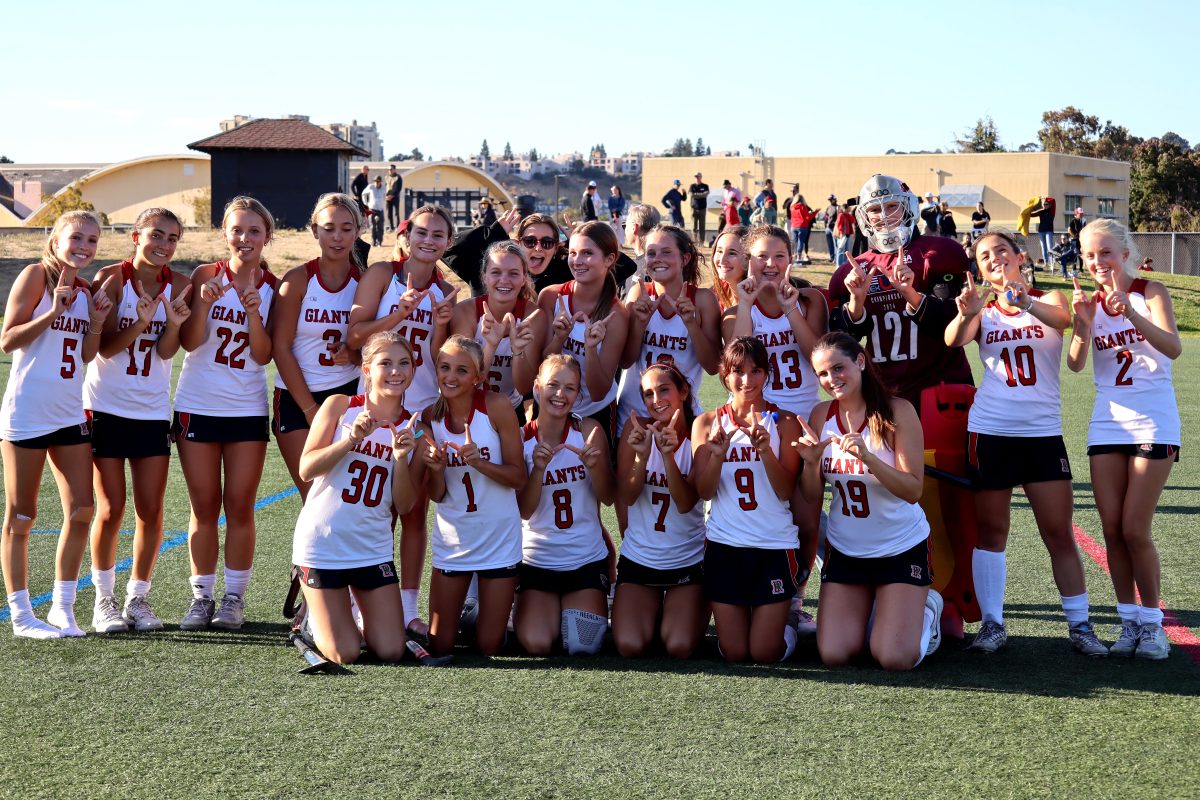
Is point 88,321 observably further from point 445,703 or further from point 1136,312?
point 1136,312

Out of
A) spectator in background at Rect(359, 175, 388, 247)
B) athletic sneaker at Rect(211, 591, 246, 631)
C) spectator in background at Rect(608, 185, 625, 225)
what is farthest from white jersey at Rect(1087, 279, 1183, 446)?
spectator in background at Rect(608, 185, 625, 225)

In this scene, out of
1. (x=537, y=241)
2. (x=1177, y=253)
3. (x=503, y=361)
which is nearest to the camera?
(x=503, y=361)

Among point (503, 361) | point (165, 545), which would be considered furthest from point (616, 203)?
point (503, 361)

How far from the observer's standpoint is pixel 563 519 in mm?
5168

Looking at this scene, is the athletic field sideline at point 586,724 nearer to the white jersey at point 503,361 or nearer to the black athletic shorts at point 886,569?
the black athletic shorts at point 886,569

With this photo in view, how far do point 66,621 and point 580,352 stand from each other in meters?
2.50

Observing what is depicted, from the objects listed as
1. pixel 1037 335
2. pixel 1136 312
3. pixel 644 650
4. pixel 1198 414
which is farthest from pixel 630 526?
pixel 1198 414

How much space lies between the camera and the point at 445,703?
427 cm

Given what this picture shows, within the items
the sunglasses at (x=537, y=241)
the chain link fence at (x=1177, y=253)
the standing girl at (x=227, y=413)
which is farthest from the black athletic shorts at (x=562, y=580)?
the chain link fence at (x=1177, y=253)

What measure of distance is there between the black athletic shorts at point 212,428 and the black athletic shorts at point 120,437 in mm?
135

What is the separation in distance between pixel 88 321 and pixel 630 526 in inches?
98.1

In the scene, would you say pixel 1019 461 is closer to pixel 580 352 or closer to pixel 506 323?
pixel 580 352

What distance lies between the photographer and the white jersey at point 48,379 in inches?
198

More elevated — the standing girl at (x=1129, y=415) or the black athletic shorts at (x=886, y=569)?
the standing girl at (x=1129, y=415)
